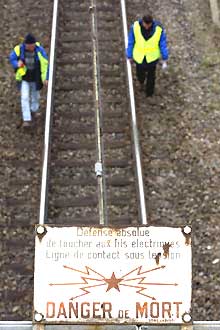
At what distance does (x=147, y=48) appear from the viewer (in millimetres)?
11977

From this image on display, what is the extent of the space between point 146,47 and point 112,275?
796 cm

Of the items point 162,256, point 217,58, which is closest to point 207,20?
point 217,58

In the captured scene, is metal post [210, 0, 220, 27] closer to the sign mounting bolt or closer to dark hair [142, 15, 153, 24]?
dark hair [142, 15, 153, 24]

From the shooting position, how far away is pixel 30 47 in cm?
1109

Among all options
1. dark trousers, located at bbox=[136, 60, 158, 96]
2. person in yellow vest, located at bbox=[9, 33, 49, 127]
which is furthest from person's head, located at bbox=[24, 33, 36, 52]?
dark trousers, located at bbox=[136, 60, 158, 96]

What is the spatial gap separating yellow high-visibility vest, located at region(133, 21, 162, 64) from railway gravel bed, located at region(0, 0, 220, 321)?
25.1 inches

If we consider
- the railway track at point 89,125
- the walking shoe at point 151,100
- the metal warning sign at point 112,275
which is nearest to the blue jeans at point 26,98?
the railway track at point 89,125

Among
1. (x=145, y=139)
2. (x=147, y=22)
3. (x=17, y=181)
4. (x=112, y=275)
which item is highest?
(x=147, y=22)

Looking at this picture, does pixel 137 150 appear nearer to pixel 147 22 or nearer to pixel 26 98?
pixel 26 98

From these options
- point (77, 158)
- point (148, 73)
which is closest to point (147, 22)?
point (148, 73)

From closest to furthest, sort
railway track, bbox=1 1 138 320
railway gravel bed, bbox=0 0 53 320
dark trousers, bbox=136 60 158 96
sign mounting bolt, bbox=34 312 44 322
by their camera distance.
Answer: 1. sign mounting bolt, bbox=34 312 44 322
2. railway gravel bed, bbox=0 0 53 320
3. railway track, bbox=1 1 138 320
4. dark trousers, bbox=136 60 158 96

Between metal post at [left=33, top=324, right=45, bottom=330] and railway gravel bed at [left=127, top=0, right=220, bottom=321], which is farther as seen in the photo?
railway gravel bed at [left=127, top=0, right=220, bottom=321]

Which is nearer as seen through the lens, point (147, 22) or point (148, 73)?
point (147, 22)

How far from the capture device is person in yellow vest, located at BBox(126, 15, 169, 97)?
11.7m
